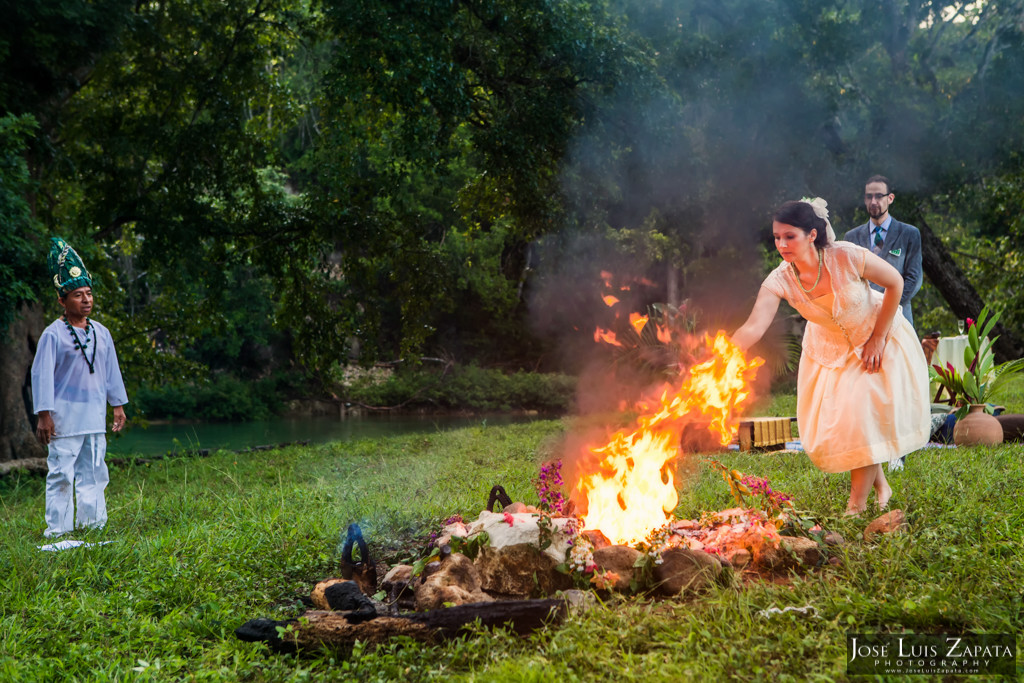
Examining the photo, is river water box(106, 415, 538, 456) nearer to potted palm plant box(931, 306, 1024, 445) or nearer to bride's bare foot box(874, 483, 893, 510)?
potted palm plant box(931, 306, 1024, 445)

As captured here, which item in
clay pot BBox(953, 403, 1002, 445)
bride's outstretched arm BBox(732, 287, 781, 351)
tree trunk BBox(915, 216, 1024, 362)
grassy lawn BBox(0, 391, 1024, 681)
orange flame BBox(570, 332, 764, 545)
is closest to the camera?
grassy lawn BBox(0, 391, 1024, 681)

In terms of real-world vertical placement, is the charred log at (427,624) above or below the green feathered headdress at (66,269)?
below

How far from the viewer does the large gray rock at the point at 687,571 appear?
149 inches

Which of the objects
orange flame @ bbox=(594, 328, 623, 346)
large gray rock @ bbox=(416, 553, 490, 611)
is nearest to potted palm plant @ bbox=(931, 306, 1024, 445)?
orange flame @ bbox=(594, 328, 623, 346)

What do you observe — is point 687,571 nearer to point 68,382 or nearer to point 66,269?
point 68,382

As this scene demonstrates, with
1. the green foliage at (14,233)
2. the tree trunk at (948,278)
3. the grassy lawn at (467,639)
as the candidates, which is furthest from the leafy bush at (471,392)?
the grassy lawn at (467,639)

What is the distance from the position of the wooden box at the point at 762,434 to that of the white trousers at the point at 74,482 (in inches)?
251

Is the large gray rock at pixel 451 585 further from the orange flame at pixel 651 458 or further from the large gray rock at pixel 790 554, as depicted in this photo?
the large gray rock at pixel 790 554

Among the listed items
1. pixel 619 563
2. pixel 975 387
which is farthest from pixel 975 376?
pixel 619 563

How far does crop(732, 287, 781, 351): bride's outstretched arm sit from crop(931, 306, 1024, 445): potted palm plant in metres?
4.05

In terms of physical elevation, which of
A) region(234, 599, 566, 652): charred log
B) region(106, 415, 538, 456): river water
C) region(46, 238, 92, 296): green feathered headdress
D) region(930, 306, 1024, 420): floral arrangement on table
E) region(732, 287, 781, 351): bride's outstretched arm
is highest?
region(46, 238, 92, 296): green feathered headdress

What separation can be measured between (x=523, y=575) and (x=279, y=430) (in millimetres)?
18376

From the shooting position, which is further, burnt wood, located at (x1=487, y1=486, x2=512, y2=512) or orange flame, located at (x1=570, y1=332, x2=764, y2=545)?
burnt wood, located at (x1=487, y1=486, x2=512, y2=512)

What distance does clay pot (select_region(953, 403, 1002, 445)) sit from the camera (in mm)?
7434
